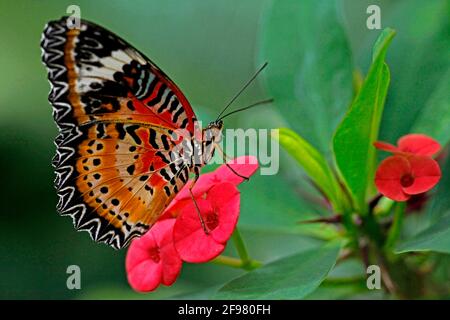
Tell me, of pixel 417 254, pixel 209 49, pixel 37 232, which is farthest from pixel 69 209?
pixel 209 49

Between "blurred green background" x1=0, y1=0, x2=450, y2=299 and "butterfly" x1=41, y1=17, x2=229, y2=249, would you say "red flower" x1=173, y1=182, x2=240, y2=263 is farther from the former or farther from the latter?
"blurred green background" x1=0, y1=0, x2=450, y2=299

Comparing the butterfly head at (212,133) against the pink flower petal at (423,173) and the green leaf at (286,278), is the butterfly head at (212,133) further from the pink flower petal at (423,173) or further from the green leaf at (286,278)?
the pink flower petal at (423,173)

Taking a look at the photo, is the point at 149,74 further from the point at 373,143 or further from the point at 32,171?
the point at 32,171

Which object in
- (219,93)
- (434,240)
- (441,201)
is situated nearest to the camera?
(434,240)

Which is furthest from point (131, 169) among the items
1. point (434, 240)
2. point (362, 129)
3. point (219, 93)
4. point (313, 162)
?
point (219, 93)

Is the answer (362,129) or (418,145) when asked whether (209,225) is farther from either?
(418,145)

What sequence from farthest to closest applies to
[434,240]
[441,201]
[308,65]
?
[308,65] < [441,201] < [434,240]
